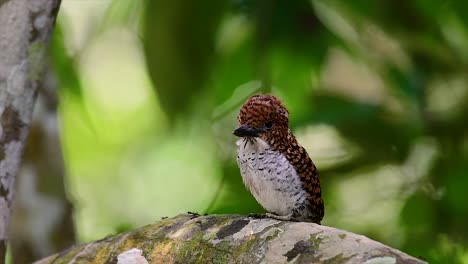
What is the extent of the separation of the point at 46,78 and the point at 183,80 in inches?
24.9

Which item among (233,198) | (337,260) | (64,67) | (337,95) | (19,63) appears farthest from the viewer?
(64,67)

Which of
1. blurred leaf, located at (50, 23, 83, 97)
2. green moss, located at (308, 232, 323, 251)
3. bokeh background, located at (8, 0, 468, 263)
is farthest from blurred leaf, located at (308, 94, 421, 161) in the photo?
green moss, located at (308, 232, 323, 251)

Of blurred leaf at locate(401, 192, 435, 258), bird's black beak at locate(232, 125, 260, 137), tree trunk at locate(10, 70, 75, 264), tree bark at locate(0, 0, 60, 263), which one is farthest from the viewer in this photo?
tree trunk at locate(10, 70, 75, 264)

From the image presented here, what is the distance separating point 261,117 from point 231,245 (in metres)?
0.35

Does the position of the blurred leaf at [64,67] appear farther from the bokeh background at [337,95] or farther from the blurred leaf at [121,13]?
the blurred leaf at [121,13]

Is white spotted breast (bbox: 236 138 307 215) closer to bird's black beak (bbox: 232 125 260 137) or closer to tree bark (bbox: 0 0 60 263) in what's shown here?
bird's black beak (bbox: 232 125 260 137)

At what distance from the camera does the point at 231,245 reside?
6.67 feet

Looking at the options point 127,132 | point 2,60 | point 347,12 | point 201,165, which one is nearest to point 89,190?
point 127,132

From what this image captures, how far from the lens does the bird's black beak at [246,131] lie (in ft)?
7.15

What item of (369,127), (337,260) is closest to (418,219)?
(369,127)

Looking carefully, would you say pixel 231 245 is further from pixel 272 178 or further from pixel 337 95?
pixel 337 95

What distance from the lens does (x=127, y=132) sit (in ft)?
21.6

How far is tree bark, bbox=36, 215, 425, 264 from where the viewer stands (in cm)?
177

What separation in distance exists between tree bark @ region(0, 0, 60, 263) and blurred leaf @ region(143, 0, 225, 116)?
1647 millimetres
